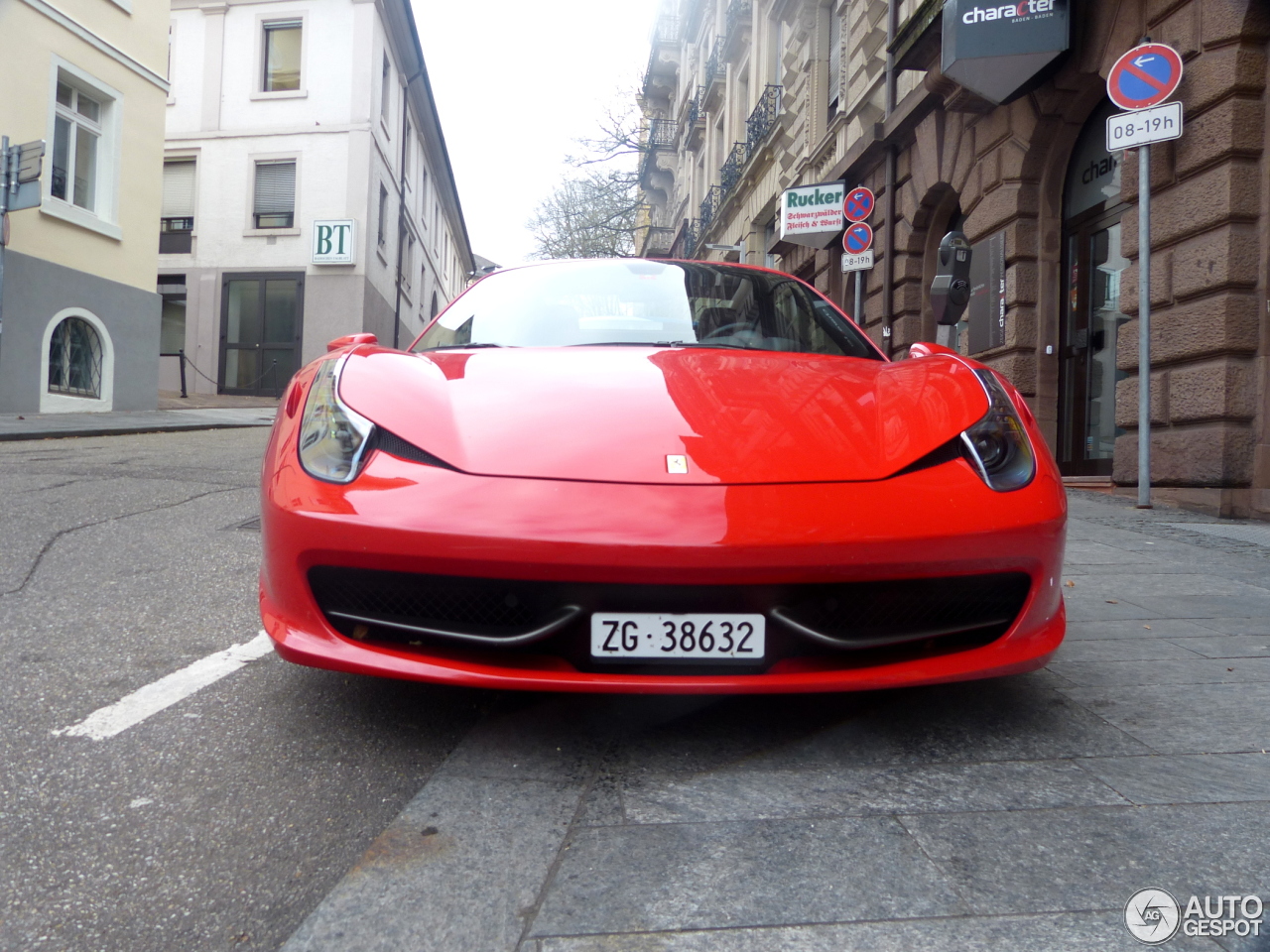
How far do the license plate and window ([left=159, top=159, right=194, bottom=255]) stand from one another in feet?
78.3

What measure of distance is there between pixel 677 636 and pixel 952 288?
4.27m

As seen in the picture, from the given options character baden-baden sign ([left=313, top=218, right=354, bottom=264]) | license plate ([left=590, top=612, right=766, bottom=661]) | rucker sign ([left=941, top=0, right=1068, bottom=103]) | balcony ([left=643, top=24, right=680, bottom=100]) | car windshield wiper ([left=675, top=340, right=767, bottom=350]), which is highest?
balcony ([left=643, top=24, right=680, bottom=100])

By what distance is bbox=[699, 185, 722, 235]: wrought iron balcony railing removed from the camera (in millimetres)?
26705

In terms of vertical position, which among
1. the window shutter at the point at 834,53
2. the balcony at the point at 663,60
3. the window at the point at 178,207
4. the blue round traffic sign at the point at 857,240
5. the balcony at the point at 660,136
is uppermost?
the balcony at the point at 663,60

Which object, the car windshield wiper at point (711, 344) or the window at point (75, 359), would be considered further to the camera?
the window at point (75, 359)

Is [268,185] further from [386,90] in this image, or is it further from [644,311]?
[644,311]

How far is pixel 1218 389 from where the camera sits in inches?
247

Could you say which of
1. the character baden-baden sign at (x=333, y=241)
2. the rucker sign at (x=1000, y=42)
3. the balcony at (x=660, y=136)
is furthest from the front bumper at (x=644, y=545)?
the balcony at (x=660, y=136)

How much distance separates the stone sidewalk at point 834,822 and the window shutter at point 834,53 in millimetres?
15050

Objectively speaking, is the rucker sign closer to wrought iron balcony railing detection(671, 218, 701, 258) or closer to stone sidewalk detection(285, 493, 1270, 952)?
stone sidewalk detection(285, 493, 1270, 952)

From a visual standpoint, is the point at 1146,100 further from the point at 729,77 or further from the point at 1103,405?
the point at 729,77

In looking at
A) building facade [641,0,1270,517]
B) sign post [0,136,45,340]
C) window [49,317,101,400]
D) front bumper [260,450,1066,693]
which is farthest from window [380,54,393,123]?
front bumper [260,450,1066,693]

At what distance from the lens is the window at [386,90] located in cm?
2358

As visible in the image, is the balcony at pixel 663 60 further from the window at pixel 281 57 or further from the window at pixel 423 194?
the window at pixel 281 57
